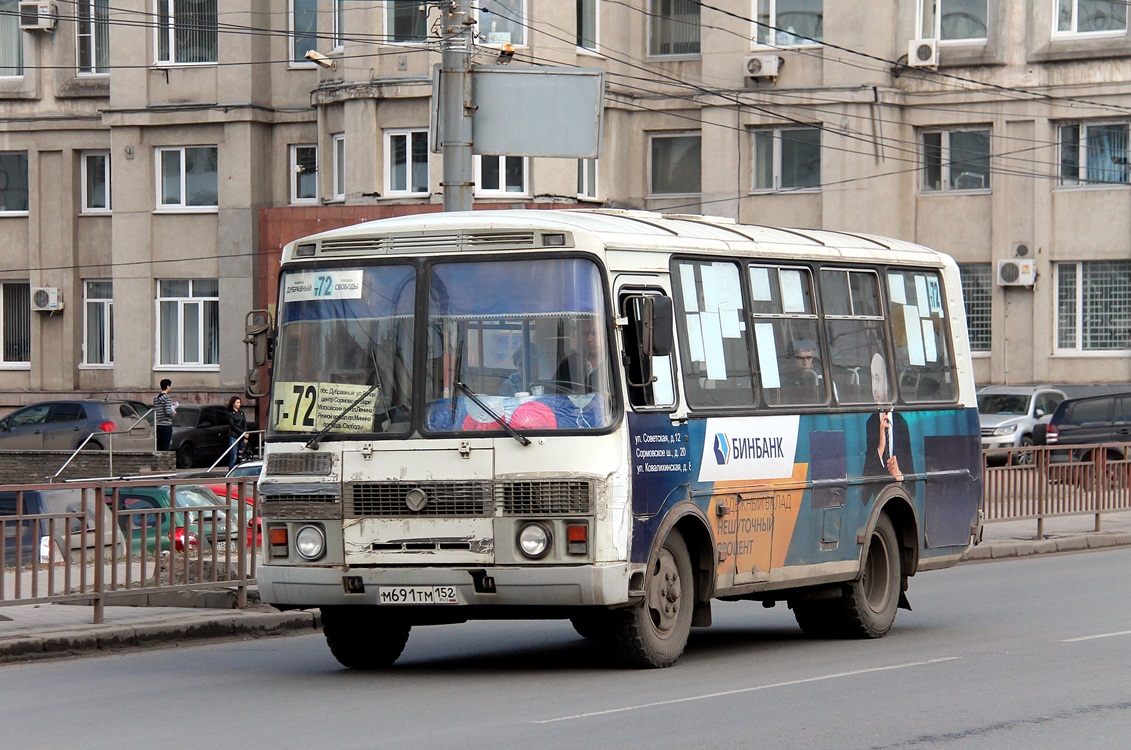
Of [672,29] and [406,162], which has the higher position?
[672,29]

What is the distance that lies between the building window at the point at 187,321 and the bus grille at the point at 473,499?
112ft

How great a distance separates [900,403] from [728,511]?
279 centimetres

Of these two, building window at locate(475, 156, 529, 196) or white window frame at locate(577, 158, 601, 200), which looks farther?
white window frame at locate(577, 158, 601, 200)

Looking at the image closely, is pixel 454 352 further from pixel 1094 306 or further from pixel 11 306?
pixel 11 306

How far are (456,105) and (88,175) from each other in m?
31.5

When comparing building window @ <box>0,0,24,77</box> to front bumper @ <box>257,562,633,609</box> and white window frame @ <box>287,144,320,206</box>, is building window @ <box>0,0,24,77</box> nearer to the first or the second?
white window frame @ <box>287,144,320,206</box>

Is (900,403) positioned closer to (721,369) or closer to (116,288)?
(721,369)

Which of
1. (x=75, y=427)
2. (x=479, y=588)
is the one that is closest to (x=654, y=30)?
(x=75, y=427)

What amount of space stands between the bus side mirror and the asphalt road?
1977 millimetres

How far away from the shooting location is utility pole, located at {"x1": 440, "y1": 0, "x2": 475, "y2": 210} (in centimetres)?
1750

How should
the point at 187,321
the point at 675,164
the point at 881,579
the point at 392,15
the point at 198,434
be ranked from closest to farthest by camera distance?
the point at 881,579, the point at 392,15, the point at 198,434, the point at 675,164, the point at 187,321

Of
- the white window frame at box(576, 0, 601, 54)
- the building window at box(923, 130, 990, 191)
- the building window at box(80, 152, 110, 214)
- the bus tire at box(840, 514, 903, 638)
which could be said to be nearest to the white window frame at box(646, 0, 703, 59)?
the white window frame at box(576, 0, 601, 54)

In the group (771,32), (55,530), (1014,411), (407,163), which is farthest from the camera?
(771,32)

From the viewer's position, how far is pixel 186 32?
44031mm
